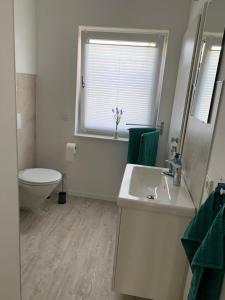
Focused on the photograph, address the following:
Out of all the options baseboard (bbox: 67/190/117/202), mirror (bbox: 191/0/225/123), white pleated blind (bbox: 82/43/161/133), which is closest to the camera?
mirror (bbox: 191/0/225/123)

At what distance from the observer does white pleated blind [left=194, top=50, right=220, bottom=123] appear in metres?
1.28

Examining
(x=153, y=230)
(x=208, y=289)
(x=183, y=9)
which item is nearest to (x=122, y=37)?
(x=183, y=9)

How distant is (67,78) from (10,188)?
205 centimetres

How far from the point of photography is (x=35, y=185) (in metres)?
2.37

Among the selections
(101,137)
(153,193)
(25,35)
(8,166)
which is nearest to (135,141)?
(101,137)

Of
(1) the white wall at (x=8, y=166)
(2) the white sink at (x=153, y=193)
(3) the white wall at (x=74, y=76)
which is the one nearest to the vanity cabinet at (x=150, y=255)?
(2) the white sink at (x=153, y=193)

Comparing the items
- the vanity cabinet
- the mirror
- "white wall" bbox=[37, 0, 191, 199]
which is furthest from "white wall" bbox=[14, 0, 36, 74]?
the vanity cabinet

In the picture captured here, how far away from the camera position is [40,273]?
→ 72.3 inches

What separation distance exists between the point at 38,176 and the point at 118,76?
1.47 meters

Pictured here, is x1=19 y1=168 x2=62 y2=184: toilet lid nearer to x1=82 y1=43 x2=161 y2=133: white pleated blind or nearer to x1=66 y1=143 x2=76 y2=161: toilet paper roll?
x1=66 y1=143 x2=76 y2=161: toilet paper roll

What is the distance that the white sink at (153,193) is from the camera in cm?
135

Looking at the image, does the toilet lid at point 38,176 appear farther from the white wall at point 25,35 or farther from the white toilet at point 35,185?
the white wall at point 25,35

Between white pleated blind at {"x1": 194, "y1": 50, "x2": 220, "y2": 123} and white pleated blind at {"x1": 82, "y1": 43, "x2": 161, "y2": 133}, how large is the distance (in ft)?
4.14

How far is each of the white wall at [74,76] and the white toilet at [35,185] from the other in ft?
1.64
